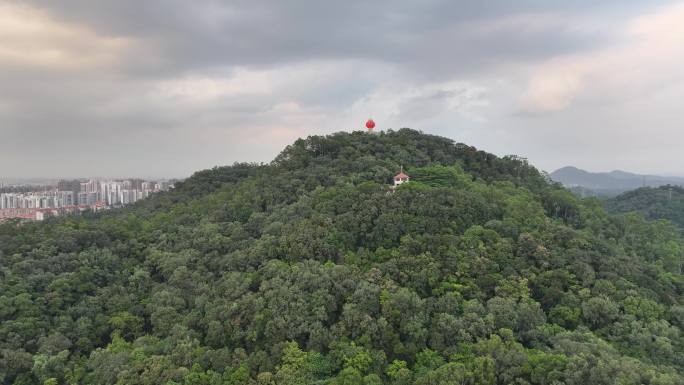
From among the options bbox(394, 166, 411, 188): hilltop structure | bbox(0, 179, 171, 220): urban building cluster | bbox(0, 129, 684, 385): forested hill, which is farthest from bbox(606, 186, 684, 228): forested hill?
bbox(0, 179, 171, 220): urban building cluster

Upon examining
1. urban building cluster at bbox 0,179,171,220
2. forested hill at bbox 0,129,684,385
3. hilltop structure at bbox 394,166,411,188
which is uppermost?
hilltop structure at bbox 394,166,411,188

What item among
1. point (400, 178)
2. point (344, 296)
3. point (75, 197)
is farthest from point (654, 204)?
point (75, 197)

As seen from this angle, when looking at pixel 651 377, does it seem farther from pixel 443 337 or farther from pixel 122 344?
pixel 122 344

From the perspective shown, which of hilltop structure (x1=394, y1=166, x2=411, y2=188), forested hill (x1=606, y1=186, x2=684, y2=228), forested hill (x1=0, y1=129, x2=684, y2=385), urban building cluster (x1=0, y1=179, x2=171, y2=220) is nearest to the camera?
forested hill (x1=0, y1=129, x2=684, y2=385)

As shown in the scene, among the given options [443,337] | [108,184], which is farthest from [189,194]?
[108,184]

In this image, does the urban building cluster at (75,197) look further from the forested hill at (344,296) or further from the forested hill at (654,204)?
the forested hill at (654,204)

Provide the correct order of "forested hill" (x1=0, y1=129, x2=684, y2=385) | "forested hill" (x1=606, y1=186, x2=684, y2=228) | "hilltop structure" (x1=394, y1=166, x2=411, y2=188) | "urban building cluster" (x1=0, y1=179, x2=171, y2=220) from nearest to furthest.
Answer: "forested hill" (x1=0, y1=129, x2=684, y2=385)
"hilltop structure" (x1=394, y1=166, x2=411, y2=188)
"forested hill" (x1=606, y1=186, x2=684, y2=228)
"urban building cluster" (x1=0, y1=179, x2=171, y2=220)

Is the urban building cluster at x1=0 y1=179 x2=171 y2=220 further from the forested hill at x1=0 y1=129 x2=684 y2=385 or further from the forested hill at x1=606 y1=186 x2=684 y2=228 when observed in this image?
the forested hill at x1=606 y1=186 x2=684 y2=228
